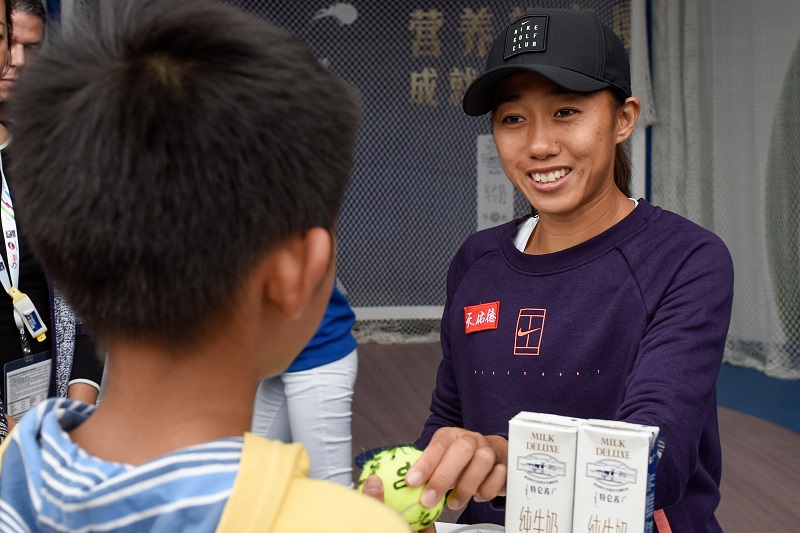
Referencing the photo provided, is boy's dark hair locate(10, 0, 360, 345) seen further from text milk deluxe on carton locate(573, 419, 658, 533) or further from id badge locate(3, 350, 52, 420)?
id badge locate(3, 350, 52, 420)

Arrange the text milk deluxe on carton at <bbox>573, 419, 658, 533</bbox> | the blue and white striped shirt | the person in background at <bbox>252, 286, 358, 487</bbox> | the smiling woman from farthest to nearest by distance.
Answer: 1. the person in background at <bbox>252, 286, 358, 487</bbox>
2. the smiling woman
3. the text milk deluxe on carton at <bbox>573, 419, 658, 533</bbox>
4. the blue and white striped shirt

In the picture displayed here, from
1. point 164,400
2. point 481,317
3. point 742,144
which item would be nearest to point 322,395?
point 481,317

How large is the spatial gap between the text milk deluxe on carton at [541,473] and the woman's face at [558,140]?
0.56m

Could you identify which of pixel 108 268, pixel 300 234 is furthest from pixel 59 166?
pixel 300 234

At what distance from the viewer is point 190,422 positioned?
26.2 inches

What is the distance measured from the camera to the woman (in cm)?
122

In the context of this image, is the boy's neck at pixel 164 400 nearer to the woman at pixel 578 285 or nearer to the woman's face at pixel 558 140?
the woman at pixel 578 285

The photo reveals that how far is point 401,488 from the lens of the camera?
96 centimetres

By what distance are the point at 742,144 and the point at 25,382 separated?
3977 mm

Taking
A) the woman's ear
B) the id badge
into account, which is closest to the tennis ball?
the woman's ear

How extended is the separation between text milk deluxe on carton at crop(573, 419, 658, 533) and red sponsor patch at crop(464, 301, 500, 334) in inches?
19.8

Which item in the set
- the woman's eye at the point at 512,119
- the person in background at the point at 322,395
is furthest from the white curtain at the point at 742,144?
the woman's eye at the point at 512,119

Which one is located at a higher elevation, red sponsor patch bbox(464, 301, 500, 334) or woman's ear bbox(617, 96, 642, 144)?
woman's ear bbox(617, 96, 642, 144)

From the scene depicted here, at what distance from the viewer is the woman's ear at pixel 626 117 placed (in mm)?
1473
